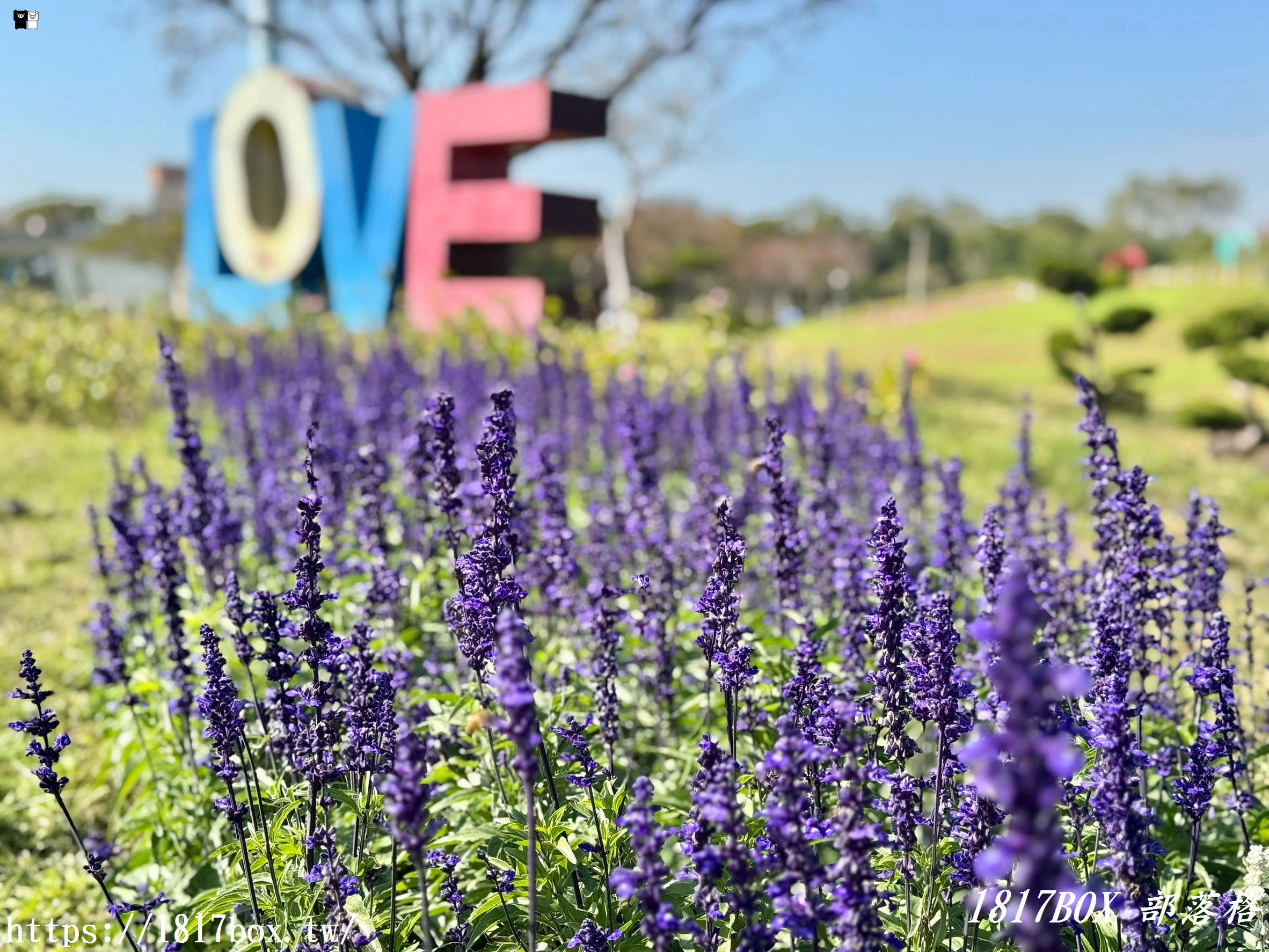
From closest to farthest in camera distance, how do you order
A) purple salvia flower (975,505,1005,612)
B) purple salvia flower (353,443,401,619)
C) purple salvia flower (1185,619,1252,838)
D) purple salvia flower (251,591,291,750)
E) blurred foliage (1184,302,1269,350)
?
purple salvia flower (251,591,291,750), purple salvia flower (1185,619,1252,838), purple salvia flower (975,505,1005,612), purple salvia flower (353,443,401,619), blurred foliage (1184,302,1269,350)

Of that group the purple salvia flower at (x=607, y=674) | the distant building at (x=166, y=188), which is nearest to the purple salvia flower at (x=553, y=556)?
the purple salvia flower at (x=607, y=674)

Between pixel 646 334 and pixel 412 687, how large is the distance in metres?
12.2

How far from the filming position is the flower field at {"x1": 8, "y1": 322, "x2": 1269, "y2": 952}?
2625 mm

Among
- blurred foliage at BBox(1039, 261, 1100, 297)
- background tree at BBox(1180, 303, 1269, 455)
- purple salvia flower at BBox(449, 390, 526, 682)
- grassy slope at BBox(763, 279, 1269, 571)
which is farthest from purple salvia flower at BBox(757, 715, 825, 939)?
blurred foliage at BBox(1039, 261, 1100, 297)

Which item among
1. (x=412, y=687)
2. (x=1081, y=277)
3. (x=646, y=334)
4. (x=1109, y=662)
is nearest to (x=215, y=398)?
(x=646, y=334)

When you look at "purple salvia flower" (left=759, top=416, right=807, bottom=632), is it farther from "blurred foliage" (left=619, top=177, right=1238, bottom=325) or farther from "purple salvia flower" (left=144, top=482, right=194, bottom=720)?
"blurred foliage" (left=619, top=177, right=1238, bottom=325)

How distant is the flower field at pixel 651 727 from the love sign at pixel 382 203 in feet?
39.4

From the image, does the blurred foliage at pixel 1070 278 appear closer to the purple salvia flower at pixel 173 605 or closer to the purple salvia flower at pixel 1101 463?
the purple salvia flower at pixel 1101 463

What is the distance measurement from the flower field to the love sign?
12.0 m

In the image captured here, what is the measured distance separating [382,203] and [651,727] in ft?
66.0

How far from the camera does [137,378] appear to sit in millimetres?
17109

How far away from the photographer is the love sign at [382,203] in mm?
20344

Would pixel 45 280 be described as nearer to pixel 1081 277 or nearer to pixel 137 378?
pixel 137 378

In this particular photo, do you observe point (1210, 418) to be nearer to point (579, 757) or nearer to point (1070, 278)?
point (1070, 278)
